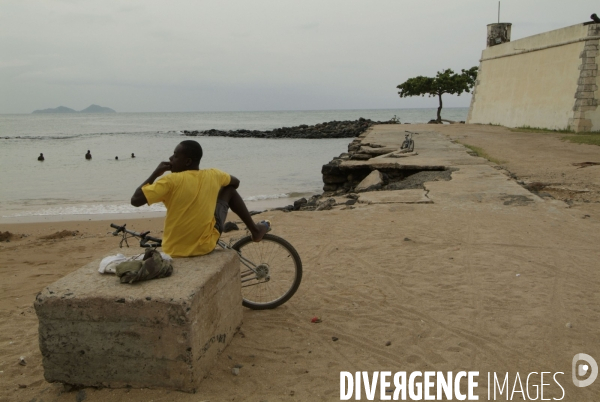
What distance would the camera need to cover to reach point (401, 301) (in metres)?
4.24

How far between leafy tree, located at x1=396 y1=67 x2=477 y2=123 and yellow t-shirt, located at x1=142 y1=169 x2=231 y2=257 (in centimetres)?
3938

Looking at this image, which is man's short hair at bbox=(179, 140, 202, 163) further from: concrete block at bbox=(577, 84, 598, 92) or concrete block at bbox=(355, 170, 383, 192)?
concrete block at bbox=(577, 84, 598, 92)

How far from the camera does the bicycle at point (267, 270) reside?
403 cm

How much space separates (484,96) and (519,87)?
5.85 metres

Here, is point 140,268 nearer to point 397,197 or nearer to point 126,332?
point 126,332

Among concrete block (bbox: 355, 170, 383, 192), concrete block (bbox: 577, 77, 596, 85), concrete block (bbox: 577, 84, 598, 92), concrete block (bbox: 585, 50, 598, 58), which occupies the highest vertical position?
concrete block (bbox: 585, 50, 598, 58)

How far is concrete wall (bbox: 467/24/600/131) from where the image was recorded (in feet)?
66.5

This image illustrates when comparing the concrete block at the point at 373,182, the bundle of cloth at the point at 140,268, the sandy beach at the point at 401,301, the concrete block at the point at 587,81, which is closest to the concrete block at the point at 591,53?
the concrete block at the point at 587,81

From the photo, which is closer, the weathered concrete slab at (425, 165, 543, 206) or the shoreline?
the weathered concrete slab at (425, 165, 543, 206)

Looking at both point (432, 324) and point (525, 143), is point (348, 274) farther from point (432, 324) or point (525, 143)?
point (525, 143)

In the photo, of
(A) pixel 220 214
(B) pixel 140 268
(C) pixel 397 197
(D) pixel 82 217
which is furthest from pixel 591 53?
(B) pixel 140 268

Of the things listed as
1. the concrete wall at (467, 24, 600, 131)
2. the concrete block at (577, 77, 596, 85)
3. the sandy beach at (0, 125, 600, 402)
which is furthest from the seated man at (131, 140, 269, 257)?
the concrete block at (577, 77, 596, 85)

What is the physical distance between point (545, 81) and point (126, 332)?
25.1 meters

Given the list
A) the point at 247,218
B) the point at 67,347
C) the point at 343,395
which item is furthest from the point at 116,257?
the point at 343,395
